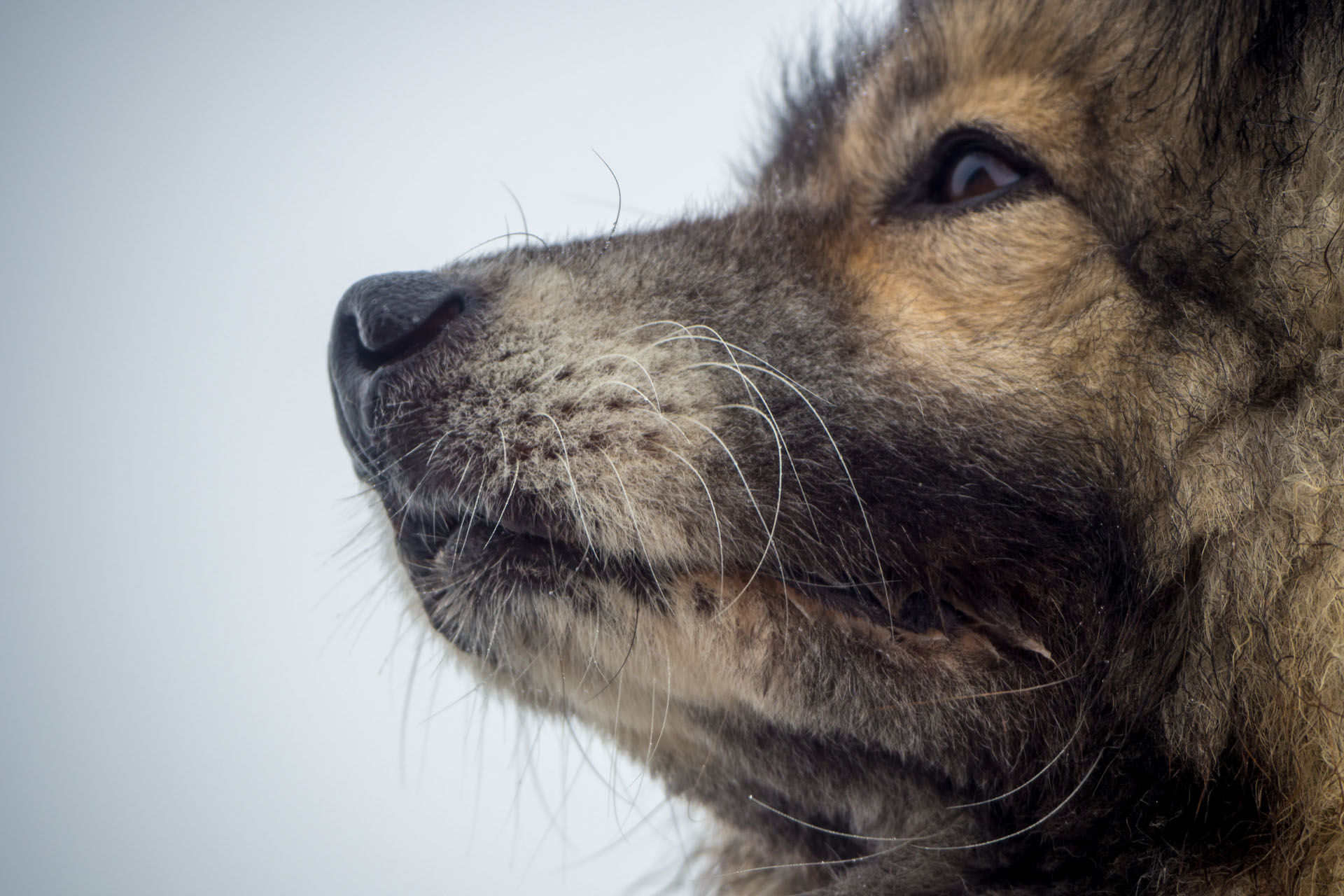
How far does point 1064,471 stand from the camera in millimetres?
1823

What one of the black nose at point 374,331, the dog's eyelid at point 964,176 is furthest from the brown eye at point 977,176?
the black nose at point 374,331

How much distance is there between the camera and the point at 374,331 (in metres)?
1.96

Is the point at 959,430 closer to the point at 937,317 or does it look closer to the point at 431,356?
the point at 937,317

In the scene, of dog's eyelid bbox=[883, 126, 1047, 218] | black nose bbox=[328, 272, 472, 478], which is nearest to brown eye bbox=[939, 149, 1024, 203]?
dog's eyelid bbox=[883, 126, 1047, 218]

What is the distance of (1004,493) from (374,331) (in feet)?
3.57

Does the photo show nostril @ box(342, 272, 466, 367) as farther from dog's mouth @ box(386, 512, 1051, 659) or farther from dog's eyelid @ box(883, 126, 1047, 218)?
dog's eyelid @ box(883, 126, 1047, 218)

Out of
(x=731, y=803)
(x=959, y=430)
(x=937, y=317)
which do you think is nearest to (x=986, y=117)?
(x=937, y=317)

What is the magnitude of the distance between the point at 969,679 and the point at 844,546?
283 mm

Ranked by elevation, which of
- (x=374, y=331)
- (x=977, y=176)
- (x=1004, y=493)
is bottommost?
(x=1004, y=493)

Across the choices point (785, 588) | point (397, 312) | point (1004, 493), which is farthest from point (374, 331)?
point (1004, 493)

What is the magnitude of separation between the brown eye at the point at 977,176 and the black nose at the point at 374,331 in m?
0.92

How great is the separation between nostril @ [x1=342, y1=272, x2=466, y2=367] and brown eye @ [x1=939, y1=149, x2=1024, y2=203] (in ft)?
3.06

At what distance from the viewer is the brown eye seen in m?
2.03

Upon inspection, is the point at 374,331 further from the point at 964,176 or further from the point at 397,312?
the point at 964,176
